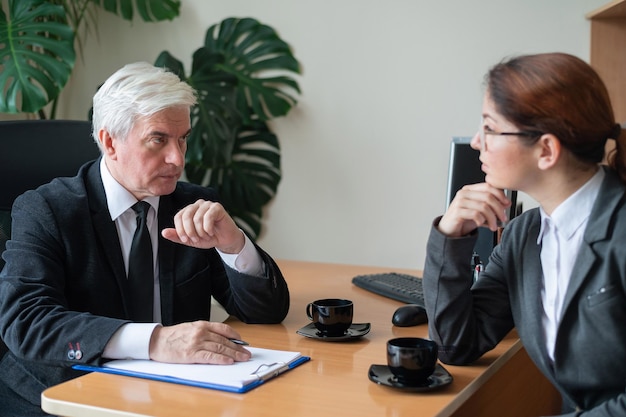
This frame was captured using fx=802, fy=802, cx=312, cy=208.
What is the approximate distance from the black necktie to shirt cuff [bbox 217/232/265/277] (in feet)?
0.52

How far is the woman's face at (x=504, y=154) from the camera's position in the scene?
1.31m

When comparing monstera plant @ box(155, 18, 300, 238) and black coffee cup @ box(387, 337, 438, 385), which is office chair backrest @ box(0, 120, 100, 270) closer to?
black coffee cup @ box(387, 337, 438, 385)

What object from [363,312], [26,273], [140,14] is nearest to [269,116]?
[140,14]

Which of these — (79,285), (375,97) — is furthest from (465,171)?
(375,97)

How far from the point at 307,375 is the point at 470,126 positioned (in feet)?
6.38

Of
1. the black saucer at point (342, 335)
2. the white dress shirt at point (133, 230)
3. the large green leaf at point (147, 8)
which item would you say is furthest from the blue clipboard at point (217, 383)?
the large green leaf at point (147, 8)

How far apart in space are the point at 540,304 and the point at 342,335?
404 mm

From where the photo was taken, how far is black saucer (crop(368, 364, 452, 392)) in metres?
1.25

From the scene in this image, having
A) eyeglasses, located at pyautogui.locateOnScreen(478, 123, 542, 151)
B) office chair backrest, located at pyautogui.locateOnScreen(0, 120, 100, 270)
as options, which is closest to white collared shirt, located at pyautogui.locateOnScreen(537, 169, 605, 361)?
eyeglasses, located at pyautogui.locateOnScreen(478, 123, 542, 151)

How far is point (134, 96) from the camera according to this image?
173 cm

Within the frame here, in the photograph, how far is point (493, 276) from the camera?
1.49 metres

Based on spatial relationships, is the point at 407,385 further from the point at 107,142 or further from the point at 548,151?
the point at 107,142

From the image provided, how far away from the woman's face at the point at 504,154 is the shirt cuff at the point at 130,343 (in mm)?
659

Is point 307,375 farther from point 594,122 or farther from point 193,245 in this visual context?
point 594,122
